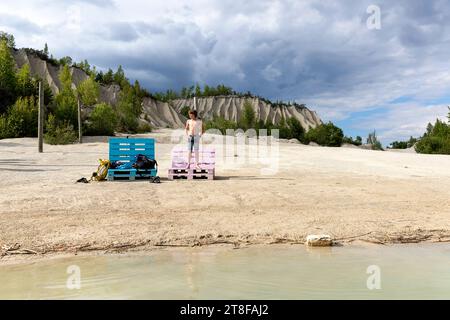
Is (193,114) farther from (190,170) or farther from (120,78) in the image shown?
(120,78)

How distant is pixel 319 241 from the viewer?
6.51 m

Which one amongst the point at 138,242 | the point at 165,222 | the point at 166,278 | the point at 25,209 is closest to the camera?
the point at 166,278

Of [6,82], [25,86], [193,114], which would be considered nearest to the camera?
[193,114]

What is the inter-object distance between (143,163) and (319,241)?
798 cm

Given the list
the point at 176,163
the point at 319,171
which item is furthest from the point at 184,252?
the point at 319,171

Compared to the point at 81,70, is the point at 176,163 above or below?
below

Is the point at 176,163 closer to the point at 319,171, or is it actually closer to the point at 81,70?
the point at 319,171

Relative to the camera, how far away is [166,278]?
4859mm

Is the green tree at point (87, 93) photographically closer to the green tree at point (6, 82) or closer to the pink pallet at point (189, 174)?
the green tree at point (6, 82)

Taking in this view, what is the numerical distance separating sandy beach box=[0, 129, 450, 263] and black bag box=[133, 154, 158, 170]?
655 millimetres

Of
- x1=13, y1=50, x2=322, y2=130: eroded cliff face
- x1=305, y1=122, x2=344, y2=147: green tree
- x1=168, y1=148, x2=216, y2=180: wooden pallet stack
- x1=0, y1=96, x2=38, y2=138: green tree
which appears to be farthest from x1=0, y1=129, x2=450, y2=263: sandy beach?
x1=13, y1=50, x2=322, y2=130: eroded cliff face

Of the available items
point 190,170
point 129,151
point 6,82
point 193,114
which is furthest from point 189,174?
point 6,82
